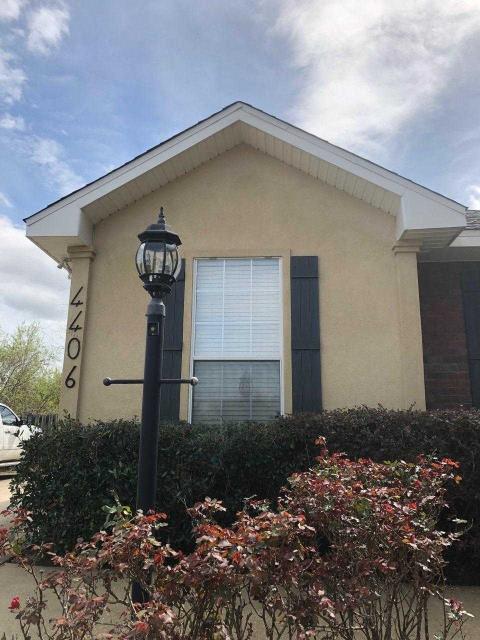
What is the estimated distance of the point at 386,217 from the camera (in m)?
6.61

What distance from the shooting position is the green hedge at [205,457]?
4527 millimetres

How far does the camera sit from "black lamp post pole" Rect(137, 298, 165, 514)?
305 centimetres

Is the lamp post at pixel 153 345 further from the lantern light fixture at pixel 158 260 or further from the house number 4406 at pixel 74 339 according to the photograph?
the house number 4406 at pixel 74 339

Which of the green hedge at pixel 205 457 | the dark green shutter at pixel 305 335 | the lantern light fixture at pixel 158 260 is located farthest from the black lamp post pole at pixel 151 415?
the dark green shutter at pixel 305 335

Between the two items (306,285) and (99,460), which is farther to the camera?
(306,285)

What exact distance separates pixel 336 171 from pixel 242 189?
4.48 ft

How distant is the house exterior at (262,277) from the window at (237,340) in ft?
0.06

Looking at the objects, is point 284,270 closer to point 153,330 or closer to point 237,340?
point 237,340

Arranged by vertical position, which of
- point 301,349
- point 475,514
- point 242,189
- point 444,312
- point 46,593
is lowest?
point 46,593

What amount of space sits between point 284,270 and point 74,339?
10.1ft

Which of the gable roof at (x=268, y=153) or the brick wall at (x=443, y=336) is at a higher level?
the gable roof at (x=268, y=153)

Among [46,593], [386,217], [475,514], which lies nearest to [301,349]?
[386,217]

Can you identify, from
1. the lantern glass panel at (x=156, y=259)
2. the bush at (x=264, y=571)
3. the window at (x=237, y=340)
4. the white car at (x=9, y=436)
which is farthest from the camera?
the white car at (x=9, y=436)

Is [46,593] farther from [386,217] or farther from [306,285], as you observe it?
[386,217]
